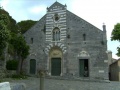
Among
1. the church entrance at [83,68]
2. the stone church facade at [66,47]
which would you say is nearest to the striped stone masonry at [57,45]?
the stone church facade at [66,47]

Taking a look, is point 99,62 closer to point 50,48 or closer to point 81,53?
point 81,53

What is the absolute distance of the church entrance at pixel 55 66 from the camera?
72.7 feet

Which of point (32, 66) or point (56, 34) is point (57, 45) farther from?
point (32, 66)

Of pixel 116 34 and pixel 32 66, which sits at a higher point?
pixel 116 34

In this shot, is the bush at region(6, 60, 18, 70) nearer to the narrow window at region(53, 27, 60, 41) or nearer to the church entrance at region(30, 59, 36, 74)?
the church entrance at region(30, 59, 36, 74)

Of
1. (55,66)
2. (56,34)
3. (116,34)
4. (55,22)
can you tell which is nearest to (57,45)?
(56,34)

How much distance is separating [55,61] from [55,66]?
68cm

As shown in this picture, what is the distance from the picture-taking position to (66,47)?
21875mm

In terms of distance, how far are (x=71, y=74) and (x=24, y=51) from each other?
6.47 meters

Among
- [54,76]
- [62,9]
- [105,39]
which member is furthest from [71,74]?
[62,9]

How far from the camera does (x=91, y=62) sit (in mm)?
20641

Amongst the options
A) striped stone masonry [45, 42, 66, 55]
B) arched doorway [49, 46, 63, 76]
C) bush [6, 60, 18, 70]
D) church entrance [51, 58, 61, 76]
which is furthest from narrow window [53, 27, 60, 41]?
bush [6, 60, 18, 70]

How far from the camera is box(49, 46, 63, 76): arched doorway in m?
22.2

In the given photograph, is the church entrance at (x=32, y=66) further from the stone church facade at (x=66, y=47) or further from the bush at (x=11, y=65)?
the bush at (x=11, y=65)
